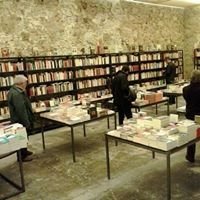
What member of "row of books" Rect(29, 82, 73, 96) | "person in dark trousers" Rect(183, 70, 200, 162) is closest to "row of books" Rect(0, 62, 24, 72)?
"row of books" Rect(29, 82, 73, 96)

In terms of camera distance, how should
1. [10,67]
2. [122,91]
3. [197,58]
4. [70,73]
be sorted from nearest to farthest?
[122,91] → [10,67] → [70,73] → [197,58]

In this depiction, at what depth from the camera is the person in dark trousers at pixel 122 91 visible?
5918mm

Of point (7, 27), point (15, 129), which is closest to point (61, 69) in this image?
point (7, 27)

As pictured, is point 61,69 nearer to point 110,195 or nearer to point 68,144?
point 68,144

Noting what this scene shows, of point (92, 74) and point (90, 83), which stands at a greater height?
point (92, 74)

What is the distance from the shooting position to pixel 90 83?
8438 mm

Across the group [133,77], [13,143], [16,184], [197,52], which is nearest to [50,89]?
[133,77]

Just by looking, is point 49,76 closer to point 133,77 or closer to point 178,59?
point 133,77

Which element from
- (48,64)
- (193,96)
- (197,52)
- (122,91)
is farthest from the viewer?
(197,52)

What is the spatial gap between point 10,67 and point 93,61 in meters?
2.76

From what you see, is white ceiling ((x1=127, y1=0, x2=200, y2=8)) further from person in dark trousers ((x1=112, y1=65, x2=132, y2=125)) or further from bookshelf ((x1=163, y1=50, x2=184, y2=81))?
person in dark trousers ((x1=112, y1=65, x2=132, y2=125))

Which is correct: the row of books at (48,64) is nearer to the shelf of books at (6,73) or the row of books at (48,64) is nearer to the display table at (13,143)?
the shelf of books at (6,73)

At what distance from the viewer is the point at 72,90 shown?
793cm

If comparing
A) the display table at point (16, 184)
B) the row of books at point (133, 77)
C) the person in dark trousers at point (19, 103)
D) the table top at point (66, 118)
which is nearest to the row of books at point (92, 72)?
the row of books at point (133, 77)
